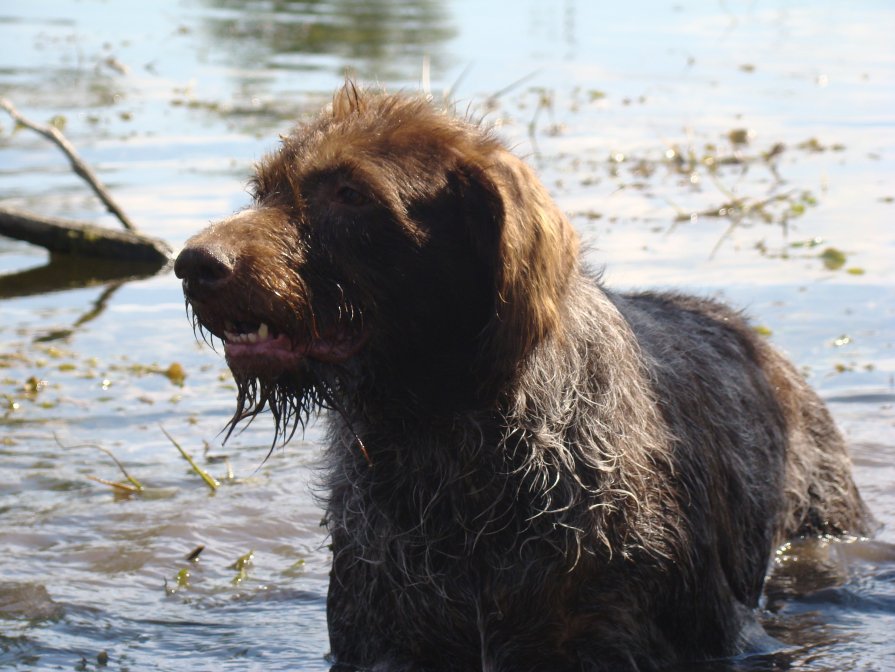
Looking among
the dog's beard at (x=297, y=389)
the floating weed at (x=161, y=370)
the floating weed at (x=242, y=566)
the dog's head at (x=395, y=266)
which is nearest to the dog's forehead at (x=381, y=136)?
the dog's head at (x=395, y=266)

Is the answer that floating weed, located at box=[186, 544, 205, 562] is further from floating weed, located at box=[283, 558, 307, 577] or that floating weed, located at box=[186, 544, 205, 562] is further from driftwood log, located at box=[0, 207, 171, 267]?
driftwood log, located at box=[0, 207, 171, 267]

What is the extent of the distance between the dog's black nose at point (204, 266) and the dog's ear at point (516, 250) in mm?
842

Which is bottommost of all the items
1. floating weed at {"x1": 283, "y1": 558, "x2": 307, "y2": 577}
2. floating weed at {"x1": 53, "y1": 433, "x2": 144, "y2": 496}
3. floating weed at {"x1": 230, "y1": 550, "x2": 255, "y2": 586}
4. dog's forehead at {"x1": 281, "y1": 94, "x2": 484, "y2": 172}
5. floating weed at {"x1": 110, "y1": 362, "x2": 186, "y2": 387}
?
floating weed at {"x1": 283, "y1": 558, "x2": 307, "y2": 577}

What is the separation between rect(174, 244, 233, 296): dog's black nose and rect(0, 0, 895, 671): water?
1.52 metres

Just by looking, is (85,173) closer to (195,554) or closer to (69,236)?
(69,236)

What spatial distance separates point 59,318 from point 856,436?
5.67 meters

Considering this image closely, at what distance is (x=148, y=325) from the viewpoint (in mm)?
10547

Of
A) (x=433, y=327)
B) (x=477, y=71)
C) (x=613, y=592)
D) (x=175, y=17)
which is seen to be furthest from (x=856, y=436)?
(x=175, y=17)

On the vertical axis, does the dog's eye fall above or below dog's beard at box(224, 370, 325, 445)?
above

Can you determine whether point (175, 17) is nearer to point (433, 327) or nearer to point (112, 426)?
point (112, 426)

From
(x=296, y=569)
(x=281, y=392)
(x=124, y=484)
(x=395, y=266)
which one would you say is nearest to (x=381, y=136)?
(x=395, y=266)

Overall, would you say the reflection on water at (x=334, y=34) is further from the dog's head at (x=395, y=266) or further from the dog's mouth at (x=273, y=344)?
the dog's mouth at (x=273, y=344)

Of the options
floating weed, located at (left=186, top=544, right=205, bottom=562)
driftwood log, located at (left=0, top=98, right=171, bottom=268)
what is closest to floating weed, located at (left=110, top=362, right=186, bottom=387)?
floating weed, located at (left=186, top=544, right=205, bottom=562)

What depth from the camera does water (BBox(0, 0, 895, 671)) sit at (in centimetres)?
668
